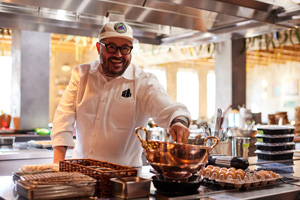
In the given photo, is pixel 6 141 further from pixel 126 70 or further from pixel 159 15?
pixel 159 15

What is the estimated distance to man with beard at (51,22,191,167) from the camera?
2.47 meters

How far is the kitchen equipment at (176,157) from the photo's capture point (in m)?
1.54

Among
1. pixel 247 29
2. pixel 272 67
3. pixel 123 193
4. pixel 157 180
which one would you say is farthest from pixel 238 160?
pixel 272 67

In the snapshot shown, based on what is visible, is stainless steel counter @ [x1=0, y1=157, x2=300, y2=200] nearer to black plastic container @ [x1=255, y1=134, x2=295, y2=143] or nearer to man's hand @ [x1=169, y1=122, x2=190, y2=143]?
man's hand @ [x1=169, y1=122, x2=190, y2=143]

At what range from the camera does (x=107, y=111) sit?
101 inches

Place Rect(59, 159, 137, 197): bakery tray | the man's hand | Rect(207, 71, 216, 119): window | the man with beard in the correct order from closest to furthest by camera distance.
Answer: Rect(59, 159, 137, 197): bakery tray < the man's hand < the man with beard < Rect(207, 71, 216, 119): window

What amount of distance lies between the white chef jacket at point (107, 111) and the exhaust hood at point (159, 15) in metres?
0.59

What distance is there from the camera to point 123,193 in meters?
1.47

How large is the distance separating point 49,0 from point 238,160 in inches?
66.6

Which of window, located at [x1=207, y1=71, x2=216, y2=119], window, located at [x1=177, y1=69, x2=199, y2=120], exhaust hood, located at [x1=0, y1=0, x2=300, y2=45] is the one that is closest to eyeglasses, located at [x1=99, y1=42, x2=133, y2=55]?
exhaust hood, located at [x1=0, y1=0, x2=300, y2=45]

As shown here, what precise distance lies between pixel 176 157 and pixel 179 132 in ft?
1.40

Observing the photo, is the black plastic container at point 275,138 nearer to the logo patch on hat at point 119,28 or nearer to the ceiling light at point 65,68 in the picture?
the logo patch on hat at point 119,28

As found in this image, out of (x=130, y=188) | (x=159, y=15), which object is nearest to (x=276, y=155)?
(x=159, y=15)

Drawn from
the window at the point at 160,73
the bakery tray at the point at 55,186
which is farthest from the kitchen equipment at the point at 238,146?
the window at the point at 160,73
